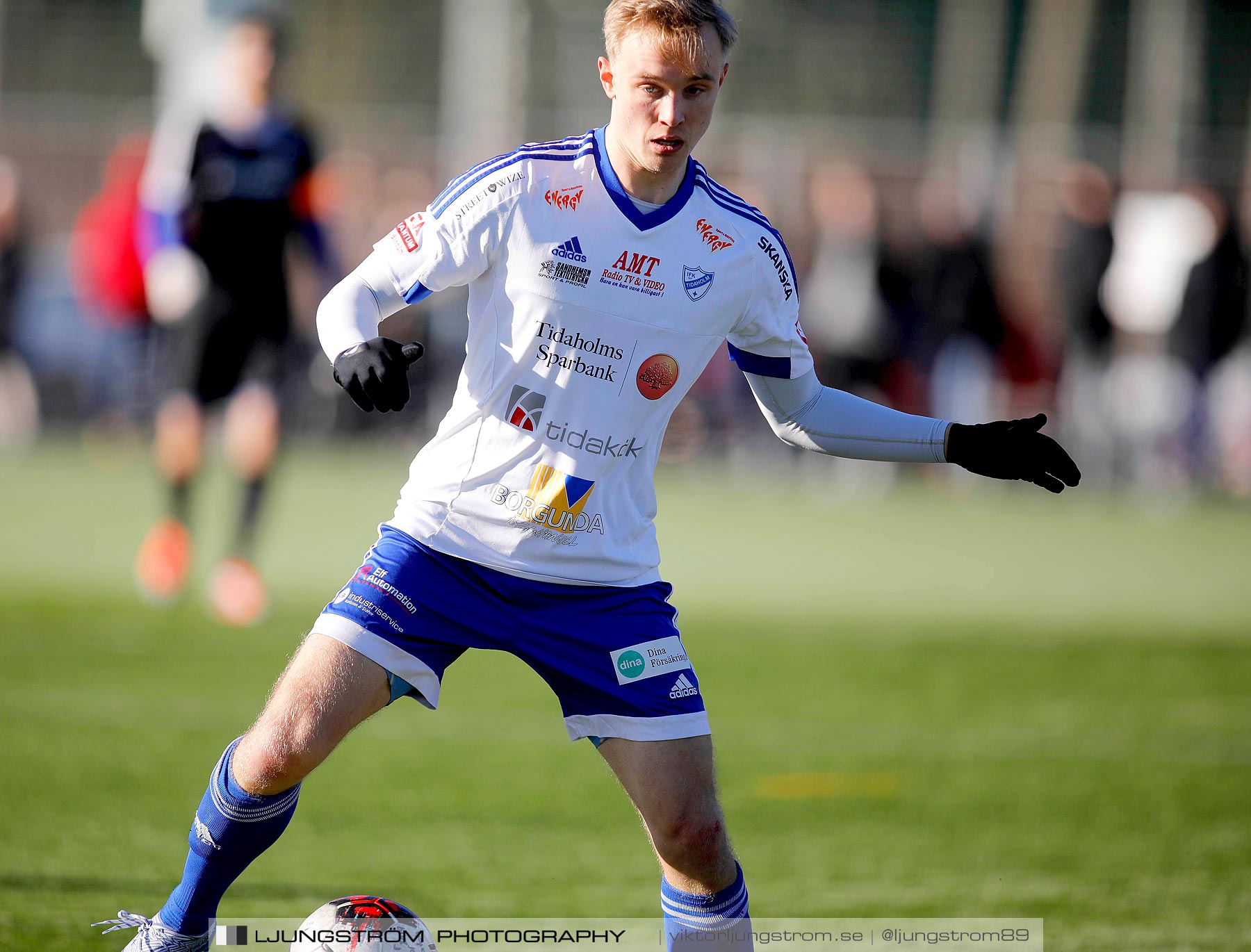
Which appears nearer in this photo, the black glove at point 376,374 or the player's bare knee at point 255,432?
the black glove at point 376,374

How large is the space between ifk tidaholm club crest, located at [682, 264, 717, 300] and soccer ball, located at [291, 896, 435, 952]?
147 cm

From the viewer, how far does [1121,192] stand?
1912 cm

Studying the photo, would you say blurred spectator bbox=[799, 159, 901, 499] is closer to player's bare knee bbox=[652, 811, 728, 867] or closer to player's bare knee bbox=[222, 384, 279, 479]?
player's bare knee bbox=[222, 384, 279, 479]

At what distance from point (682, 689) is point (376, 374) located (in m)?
0.95

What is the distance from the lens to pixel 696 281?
135 inches

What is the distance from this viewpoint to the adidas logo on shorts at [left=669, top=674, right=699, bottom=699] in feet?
11.0

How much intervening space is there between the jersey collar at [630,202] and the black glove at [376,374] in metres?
0.58

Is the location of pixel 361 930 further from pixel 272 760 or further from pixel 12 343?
pixel 12 343

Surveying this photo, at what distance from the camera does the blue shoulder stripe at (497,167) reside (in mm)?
3398

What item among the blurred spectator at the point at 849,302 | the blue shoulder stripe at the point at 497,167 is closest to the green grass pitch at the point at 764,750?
the blue shoulder stripe at the point at 497,167

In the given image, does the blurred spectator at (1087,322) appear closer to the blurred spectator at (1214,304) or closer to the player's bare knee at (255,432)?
the blurred spectator at (1214,304)

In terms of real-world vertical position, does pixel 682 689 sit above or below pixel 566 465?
below

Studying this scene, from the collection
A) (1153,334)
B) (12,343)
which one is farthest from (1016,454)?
(12,343)

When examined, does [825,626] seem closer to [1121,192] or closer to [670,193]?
[670,193]
